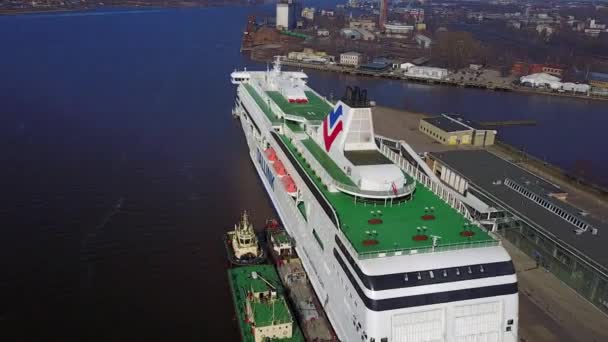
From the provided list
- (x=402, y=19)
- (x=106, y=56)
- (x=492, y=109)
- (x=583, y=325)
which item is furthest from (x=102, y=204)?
(x=402, y=19)

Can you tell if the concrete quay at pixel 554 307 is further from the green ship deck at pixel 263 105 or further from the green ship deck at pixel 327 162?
the green ship deck at pixel 263 105

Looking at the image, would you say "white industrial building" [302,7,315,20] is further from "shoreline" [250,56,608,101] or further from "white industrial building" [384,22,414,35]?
"shoreline" [250,56,608,101]

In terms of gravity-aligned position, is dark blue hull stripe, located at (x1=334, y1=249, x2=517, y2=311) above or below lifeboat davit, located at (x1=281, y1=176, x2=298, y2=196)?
below

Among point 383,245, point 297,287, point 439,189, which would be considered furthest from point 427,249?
point 297,287

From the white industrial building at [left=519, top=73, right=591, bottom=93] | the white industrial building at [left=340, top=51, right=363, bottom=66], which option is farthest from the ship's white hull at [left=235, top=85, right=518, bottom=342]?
the white industrial building at [left=340, top=51, right=363, bottom=66]

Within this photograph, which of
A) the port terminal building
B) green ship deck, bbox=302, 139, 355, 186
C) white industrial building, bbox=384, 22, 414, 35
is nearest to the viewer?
green ship deck, bbox=302, 139, 355, 186

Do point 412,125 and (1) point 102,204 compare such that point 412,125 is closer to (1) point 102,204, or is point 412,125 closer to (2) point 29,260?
(1) point 102,204

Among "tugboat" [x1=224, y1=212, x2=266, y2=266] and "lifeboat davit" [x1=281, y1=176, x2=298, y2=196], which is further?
"lifeboat davit" [x1=281, y1=176, x2=298, y2=196]

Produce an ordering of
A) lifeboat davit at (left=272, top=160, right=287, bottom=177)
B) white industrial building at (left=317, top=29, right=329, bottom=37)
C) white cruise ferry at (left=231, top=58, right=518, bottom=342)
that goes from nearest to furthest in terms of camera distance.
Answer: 1. white cruise ferry at (left=231, top=58, right=518, bottom=342)
2. lifeboat davit at (left=272, top=160, right=287, bottom=177)
3. white industrial building at (left=317, top=29, right=329, bottom=37)
